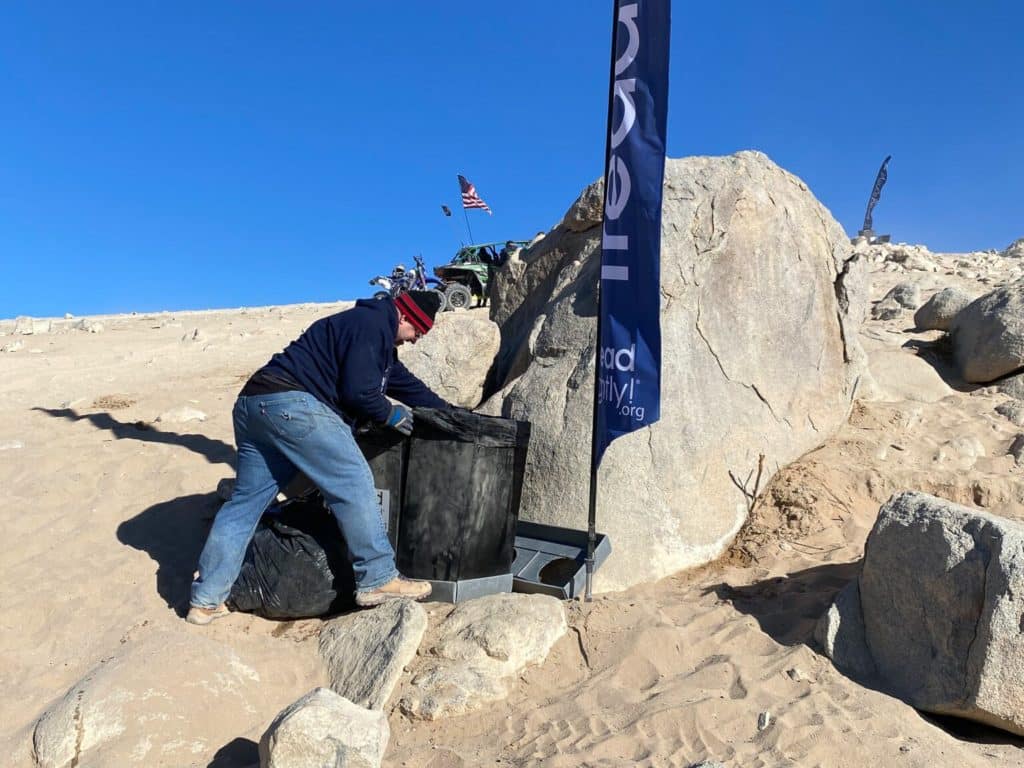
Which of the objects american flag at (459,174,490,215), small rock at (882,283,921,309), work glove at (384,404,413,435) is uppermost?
american flag at (459,174,490,215)

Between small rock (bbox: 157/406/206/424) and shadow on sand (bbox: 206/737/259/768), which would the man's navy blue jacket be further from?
small rock (bbox: 157/406/206/424)

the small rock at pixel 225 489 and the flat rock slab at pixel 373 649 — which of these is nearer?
the flat rock slab at pixel 373 649

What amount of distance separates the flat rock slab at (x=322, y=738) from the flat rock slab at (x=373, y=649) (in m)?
0.54

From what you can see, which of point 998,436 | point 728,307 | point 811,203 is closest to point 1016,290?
point 998,436

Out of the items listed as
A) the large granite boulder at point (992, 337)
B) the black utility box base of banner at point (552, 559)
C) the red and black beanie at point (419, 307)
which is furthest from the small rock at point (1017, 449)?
the red and black beanie at point (419, 307)

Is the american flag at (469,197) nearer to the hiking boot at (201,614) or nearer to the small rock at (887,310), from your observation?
the small rock at (887,310)

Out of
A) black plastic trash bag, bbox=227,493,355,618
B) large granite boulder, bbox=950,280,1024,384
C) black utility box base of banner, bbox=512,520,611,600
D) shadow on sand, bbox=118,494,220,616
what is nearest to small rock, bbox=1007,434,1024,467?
large granite boulder, bbox=950,280,1024,384

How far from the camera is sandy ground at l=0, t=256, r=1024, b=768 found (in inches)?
95.5

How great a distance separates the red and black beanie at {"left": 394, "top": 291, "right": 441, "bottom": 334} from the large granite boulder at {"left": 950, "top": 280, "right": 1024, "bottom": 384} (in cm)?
606

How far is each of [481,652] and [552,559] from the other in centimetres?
108

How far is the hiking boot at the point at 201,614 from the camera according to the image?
3.36m

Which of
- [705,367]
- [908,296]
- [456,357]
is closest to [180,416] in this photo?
[456,357]

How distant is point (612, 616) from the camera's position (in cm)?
324

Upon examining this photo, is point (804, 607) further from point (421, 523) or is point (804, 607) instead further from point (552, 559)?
point (421, 523)
